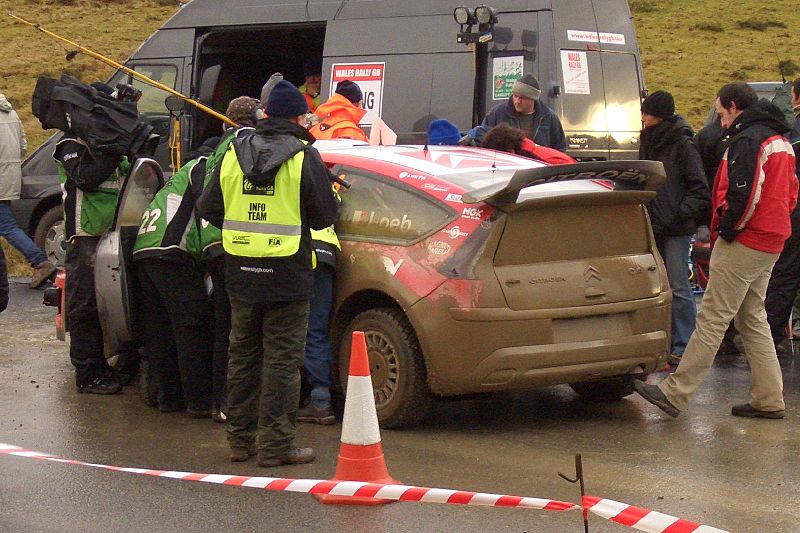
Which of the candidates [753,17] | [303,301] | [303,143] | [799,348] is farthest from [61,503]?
[753,17]

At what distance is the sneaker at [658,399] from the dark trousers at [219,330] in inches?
92.9

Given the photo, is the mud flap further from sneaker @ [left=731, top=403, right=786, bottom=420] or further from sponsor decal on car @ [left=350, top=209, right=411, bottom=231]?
sneaker @ [left=731, top=403, right=786, bottom=420]

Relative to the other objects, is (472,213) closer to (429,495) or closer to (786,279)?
(429,495)

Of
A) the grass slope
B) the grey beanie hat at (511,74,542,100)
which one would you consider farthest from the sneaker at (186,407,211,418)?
the grass slope

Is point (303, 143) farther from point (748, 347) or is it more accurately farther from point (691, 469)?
point (748, 347)

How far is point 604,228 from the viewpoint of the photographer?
7.09m

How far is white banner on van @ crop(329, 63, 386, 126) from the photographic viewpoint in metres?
12.7

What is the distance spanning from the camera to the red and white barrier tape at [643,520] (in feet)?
14.8

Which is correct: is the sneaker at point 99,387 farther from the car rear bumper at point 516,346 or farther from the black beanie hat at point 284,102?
the black beanie hat at point 284,102

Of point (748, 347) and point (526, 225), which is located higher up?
point (526, 225)

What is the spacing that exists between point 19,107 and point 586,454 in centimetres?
3146

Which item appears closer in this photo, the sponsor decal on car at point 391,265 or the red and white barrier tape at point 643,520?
the red and white barrier tape at point 643,520

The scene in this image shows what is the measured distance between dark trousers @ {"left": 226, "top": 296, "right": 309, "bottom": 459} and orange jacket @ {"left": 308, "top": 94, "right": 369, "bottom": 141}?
352 centimetres

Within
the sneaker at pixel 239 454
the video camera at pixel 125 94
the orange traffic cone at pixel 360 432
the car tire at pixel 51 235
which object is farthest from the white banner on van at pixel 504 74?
the orange traffic cone at pixel 360 432
